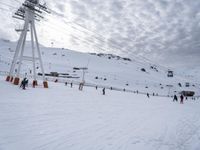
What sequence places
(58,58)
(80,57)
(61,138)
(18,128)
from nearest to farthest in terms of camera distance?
1. (61,138)
2. (18,128)
3. (58,58)
4. (80,57)

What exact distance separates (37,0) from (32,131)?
2695cm

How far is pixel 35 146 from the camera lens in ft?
20.0

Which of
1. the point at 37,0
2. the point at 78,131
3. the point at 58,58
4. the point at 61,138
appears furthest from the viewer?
the point at 58,58

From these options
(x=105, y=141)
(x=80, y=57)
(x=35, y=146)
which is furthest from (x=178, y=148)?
(x=80, y=57)

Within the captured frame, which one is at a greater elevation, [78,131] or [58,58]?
[58,58]

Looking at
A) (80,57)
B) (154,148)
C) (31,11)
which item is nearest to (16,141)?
(154,148)

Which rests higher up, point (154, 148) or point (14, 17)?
point (14, 17)

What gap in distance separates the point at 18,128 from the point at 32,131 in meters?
0.54

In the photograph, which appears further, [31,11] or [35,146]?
[31,11]

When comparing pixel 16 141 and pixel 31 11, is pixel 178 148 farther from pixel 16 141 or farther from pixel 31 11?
pixel 31 11

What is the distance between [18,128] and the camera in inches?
302

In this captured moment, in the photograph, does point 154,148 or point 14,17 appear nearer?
point 154,148

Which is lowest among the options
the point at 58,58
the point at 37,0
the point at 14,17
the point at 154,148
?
the point at 154,148

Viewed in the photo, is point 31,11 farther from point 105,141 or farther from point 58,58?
point 58,58
